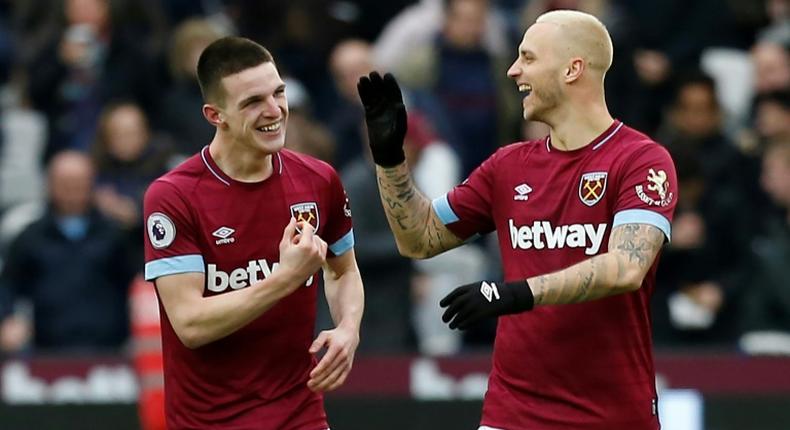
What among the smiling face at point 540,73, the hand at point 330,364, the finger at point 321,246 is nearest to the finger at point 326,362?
the hand at point 330,364

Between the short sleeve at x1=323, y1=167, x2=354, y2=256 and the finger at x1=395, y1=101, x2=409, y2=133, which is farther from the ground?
the finger at x1=395, y1=101, x2=409, y2=133

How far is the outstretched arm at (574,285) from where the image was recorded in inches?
277

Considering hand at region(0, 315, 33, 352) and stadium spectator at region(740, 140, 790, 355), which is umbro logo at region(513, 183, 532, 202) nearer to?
stadium spectator at region(740, 140, 790, 355)

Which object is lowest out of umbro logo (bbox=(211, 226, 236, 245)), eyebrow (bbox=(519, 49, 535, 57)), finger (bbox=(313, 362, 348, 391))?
finger (bbox=(313, 362, 348, 391))

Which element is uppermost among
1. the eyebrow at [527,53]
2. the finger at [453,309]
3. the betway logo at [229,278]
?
the eyebrow at [527,53]

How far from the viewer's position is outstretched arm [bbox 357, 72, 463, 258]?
7.72 m

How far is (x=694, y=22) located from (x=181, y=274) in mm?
8044

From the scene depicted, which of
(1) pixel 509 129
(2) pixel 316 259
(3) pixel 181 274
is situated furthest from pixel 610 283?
(1) pixel 509 129

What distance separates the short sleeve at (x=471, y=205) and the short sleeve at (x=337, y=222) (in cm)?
42

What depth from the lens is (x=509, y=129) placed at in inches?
Result: 530

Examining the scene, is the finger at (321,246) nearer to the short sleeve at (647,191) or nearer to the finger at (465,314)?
the finger at (465,314)

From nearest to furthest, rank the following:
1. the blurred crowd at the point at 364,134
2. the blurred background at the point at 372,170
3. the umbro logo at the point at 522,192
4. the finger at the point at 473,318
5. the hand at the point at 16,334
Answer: the finger at the point at 473,318 → the umbro logo at the point at 522,192 → the blurred background at the point at 372,170 → the blurred crowd at the point at 364,134 → the hand at the point at 16,334

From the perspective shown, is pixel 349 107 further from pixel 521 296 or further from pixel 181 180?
pixel 521 296

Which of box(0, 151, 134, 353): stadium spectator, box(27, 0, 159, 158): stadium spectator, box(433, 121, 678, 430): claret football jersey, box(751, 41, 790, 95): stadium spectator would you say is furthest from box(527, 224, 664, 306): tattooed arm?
box(27, 0, 159, 158): stadium spectator
